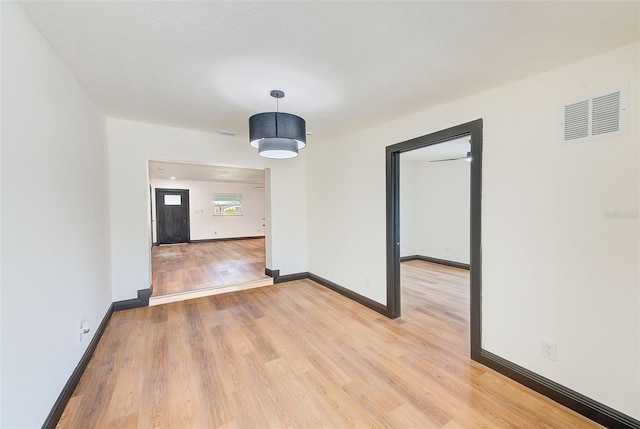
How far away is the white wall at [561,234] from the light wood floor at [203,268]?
3792 mm

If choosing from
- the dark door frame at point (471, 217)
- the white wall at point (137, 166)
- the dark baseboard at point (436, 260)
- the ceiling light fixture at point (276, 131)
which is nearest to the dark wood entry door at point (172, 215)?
the white wall at point (137, 166)

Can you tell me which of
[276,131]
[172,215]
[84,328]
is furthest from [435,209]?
[172,215]

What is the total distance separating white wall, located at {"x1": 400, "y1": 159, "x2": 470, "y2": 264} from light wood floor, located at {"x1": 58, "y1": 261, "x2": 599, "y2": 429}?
298 centimetres

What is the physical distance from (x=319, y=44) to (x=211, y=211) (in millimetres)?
9560

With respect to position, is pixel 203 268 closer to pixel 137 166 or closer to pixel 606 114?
pixel 137 166

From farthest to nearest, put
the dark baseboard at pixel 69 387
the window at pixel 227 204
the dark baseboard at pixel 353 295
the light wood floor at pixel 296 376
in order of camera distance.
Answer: the window at pixel 227 204
the dark baseboard at pixel 353 295
the light wood floor at pixel 296 376
the dark baseboard at pixel 69 387

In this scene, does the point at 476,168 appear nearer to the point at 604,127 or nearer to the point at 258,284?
the point at 604,127

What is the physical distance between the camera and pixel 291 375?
2.13 meters

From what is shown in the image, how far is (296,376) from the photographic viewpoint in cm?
212

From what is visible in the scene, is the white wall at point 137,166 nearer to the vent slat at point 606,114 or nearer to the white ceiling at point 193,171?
the white ceiling at point 193,171

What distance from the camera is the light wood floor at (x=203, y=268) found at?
14.7 feet

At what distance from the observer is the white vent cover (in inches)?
63.8

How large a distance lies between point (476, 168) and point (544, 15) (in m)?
1.15

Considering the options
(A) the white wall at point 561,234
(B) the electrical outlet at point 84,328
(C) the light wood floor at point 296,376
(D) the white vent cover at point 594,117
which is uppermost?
(D) the white vent cover at point 594,117
